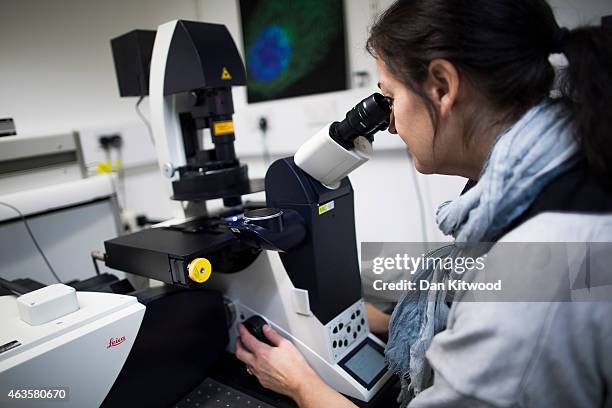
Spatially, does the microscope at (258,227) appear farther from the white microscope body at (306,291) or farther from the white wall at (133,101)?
the white wall at (133,101)

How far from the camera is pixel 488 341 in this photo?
45cm

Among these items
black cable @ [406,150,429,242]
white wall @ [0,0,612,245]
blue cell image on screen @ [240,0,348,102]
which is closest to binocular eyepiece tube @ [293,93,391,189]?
white wall @ [0,0,612,245]

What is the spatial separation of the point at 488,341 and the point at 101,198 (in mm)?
1210

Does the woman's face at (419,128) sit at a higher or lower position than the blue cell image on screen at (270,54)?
lower

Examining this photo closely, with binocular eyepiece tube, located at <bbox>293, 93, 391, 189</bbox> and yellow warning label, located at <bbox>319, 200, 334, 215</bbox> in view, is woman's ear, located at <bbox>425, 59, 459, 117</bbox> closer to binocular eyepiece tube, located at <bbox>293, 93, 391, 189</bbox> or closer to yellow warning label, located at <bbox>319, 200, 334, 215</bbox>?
binocular eyepiece tube, located at <bbox>293, 93, 391, 189</bbox>

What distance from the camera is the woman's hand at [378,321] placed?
37.9 inches

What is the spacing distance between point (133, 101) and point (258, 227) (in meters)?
1.55

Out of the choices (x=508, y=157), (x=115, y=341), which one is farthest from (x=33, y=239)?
(x=508, y=157)

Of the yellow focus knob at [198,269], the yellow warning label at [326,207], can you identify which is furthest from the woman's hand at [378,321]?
the yellow focus knob at [198,269]

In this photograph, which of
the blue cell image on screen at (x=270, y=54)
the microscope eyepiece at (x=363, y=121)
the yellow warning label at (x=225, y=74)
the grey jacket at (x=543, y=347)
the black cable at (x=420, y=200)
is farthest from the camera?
the blue cell image on screen at (x=270, y=54)

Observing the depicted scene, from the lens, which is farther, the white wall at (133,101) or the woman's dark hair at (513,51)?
the white wall at (133,101)

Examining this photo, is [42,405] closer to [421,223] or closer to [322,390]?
[322,390]

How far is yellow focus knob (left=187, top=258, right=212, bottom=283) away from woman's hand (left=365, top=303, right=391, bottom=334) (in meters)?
0.47

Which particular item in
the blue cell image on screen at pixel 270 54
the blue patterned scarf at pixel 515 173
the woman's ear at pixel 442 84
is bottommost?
the blue patterned scarf at pixel 515 173
